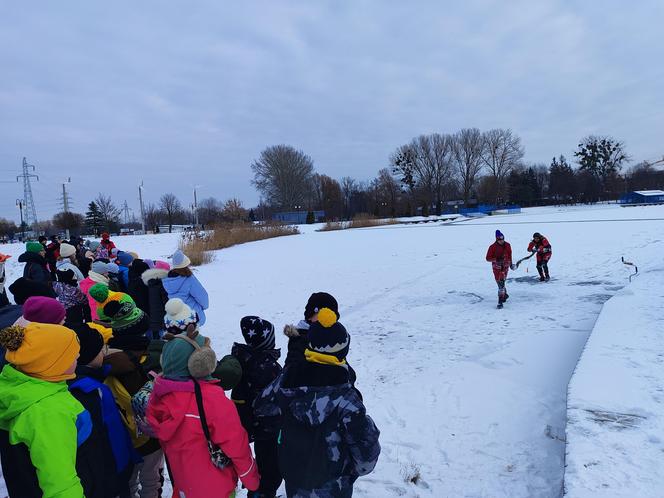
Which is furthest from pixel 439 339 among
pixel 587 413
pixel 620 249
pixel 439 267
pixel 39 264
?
pixel 620 249

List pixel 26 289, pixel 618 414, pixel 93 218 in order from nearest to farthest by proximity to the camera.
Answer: pixel 618 414 < pixel 26 289 < pixel 93 218

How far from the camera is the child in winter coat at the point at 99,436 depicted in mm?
2344

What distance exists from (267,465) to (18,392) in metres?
1.61

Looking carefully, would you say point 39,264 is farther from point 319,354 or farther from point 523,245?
point 523,245

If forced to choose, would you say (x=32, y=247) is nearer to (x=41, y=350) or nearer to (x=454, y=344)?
(x=41, y=350)

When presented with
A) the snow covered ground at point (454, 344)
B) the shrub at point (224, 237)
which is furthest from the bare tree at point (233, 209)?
the snow covered ground at point (454, 344)

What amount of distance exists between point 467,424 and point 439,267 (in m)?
11.6

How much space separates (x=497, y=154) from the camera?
80188 millimetres

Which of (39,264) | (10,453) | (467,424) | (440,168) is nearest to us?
(10,453)

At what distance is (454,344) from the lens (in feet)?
24.0

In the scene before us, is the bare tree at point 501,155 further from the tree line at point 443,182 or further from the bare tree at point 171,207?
the bare tree at point 171,207

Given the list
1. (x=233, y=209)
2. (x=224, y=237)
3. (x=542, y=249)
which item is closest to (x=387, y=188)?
(x=233, y=209)

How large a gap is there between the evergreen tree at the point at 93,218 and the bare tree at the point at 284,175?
32469mm

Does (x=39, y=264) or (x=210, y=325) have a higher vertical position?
(x=39, y=264)
